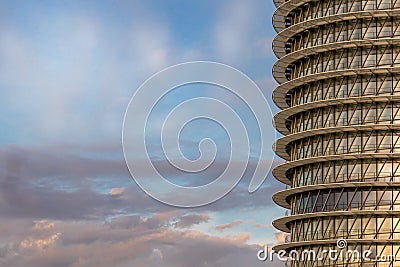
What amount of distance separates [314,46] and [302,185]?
1666 cm

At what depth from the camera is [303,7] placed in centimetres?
12675

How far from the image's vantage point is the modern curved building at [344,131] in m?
115

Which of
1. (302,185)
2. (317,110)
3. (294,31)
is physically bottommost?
(302,185)

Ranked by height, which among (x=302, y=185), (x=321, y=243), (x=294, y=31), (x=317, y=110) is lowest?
(x=321, y=243)

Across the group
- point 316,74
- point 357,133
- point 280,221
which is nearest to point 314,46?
point 316,74

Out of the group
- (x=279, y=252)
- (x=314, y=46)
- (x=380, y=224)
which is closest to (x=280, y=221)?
(x=279, y=252)

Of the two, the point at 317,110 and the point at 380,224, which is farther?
the point at 317,110

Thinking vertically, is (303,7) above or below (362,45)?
above

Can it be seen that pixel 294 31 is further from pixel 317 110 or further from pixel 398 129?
pixel 398 129

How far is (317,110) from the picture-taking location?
122m

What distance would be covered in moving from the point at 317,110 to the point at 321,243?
16.2m

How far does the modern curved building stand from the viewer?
115 metres

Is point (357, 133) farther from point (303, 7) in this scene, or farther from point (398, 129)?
point (303, 7)

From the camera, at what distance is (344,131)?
388 feet
